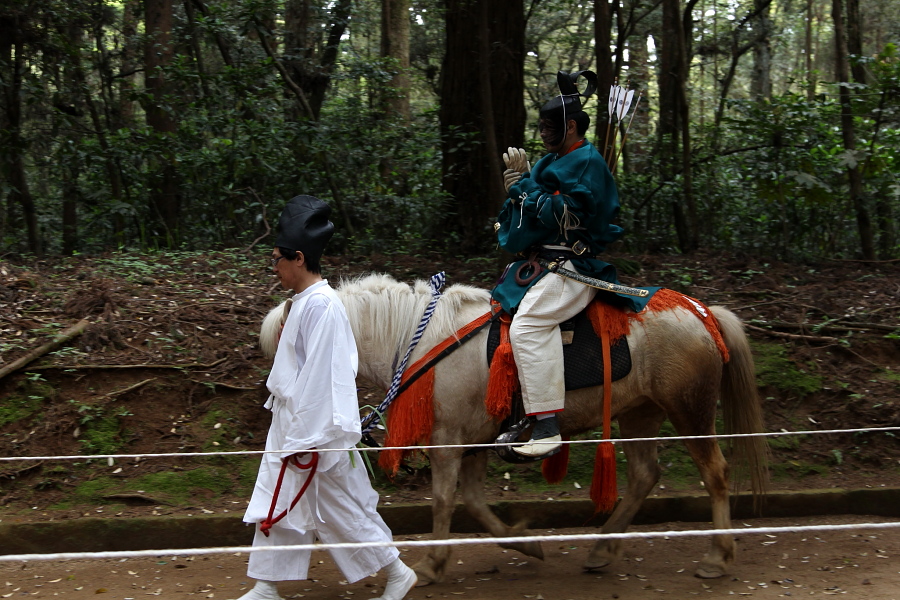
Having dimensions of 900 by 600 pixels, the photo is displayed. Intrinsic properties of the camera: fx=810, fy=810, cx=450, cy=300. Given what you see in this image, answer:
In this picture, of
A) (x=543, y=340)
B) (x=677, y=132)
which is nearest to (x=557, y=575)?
(x=543, y=340)

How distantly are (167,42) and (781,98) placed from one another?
23.9 ft

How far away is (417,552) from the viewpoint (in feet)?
16.2

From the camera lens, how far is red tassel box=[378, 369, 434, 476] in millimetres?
4180

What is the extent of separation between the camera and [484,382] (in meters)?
4.31

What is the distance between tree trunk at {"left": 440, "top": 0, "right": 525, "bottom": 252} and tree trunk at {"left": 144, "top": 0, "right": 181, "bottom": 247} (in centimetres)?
321

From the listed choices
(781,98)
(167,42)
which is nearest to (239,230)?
(167,42)

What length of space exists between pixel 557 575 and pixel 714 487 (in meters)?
1.03

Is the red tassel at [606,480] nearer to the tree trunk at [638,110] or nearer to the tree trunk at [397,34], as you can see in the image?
the tree trunk at [638,110]

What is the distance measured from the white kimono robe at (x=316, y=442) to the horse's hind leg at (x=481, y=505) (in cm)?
72

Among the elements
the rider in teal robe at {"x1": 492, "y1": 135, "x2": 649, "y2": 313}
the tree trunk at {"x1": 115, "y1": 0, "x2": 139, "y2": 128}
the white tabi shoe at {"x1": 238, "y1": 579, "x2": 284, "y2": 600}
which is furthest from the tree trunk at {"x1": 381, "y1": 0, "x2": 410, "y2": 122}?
the white tabi shoe at {"x1": 238, "y1": 579, "x2": 284, "y2": 600}

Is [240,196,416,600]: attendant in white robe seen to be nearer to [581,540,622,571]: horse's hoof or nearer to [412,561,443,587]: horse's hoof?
[412,561,443,587]: horse's hoof

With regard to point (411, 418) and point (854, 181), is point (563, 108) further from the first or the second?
point (854, 181)

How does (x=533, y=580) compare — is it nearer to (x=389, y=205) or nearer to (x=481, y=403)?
(x=481, y=403)

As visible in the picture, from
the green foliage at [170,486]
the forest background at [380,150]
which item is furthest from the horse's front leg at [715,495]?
the forest background at [380,150]
